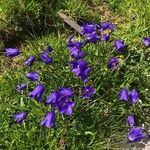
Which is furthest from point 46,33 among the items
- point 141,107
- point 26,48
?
point 141,107

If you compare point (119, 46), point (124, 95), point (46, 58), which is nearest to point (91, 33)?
point (119, 46)

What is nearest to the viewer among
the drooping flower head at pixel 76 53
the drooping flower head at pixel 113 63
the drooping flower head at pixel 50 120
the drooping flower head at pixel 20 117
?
the drooping flower head at pixel 50 120

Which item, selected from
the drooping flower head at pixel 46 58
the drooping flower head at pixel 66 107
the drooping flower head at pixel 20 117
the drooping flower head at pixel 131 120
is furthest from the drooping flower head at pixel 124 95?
the drooping flower head at pixel 20 117

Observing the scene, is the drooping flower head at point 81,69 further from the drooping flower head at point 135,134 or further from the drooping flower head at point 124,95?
the drooping flower head at point 135,134

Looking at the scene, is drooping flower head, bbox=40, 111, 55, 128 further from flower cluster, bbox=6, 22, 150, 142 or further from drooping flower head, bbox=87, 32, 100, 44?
drooping flower head, bbox=87, 32, 100, 44

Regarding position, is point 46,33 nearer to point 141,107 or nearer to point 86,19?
point 86,19
